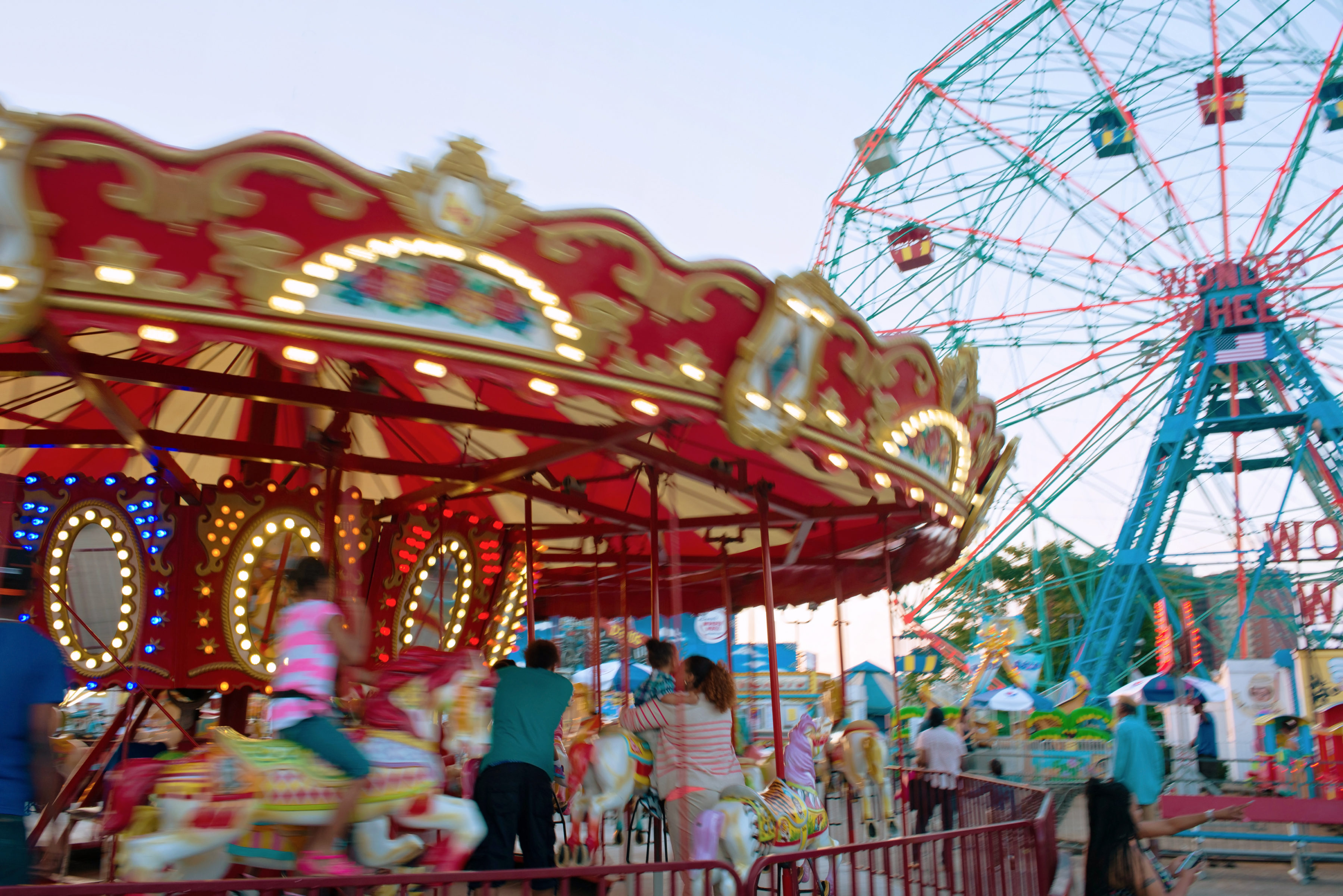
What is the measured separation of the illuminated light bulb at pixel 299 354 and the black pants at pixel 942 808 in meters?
4.85

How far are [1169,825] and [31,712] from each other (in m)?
3.96

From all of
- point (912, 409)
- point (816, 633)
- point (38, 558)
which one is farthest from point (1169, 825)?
point (816, 633)

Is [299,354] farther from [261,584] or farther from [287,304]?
[261,584]

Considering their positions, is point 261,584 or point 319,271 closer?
point 319,271

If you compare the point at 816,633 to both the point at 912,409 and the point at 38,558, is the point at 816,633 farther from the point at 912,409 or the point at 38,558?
the point at 38,558

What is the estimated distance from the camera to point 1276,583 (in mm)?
17594

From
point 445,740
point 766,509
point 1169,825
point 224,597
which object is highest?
point 766,509

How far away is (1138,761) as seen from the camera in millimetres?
5973

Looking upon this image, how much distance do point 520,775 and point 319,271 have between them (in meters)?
2.08

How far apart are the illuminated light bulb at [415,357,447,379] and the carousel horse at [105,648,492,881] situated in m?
0.91

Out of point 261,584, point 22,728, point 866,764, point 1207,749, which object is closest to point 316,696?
point 22,728

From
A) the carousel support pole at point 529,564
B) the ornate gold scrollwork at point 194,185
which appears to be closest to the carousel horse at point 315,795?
→ the ornate gold scrollwork at point 194,185

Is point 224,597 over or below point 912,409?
below

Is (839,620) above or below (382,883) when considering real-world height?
above
